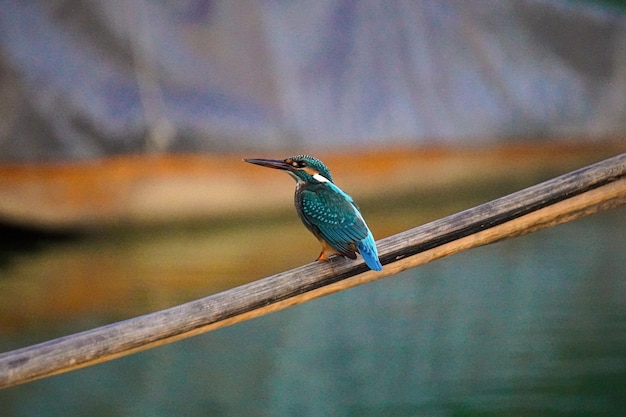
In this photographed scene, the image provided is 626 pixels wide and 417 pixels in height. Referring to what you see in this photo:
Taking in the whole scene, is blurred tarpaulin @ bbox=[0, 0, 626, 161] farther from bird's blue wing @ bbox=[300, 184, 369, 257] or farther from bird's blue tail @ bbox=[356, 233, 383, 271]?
bird's blue tail @ bbox=[356, 233, 383, 271]

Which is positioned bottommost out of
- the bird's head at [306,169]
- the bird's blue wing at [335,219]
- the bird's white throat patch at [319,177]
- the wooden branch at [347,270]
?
the wooden branch at [347,270]

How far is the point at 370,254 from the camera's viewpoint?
1152 millimetres

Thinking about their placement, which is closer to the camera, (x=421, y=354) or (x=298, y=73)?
(x=421, y=354)

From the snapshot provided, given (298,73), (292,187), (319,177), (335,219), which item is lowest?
(335,219)

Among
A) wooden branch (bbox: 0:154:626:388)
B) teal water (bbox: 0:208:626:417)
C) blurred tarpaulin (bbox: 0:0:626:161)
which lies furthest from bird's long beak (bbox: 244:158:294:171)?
blurred tarpaulin (bbox: 0:0:626:161)

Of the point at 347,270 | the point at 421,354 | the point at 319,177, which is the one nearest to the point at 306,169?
the point at 319,177

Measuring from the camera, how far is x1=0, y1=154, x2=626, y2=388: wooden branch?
1.02 meters

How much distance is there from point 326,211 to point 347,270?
0.19 m

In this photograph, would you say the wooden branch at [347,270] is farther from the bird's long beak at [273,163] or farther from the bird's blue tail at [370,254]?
the bird's long beak at [273,163]

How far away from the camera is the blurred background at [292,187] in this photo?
2.29 metres

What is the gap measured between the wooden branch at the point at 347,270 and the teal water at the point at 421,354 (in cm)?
109

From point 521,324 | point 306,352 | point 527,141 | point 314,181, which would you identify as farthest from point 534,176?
point 314,181

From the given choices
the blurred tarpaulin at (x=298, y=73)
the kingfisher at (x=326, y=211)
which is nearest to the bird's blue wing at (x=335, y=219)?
the kingfisher at (x=326, y=211)

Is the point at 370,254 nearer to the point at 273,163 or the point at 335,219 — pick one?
the point at 335,219
